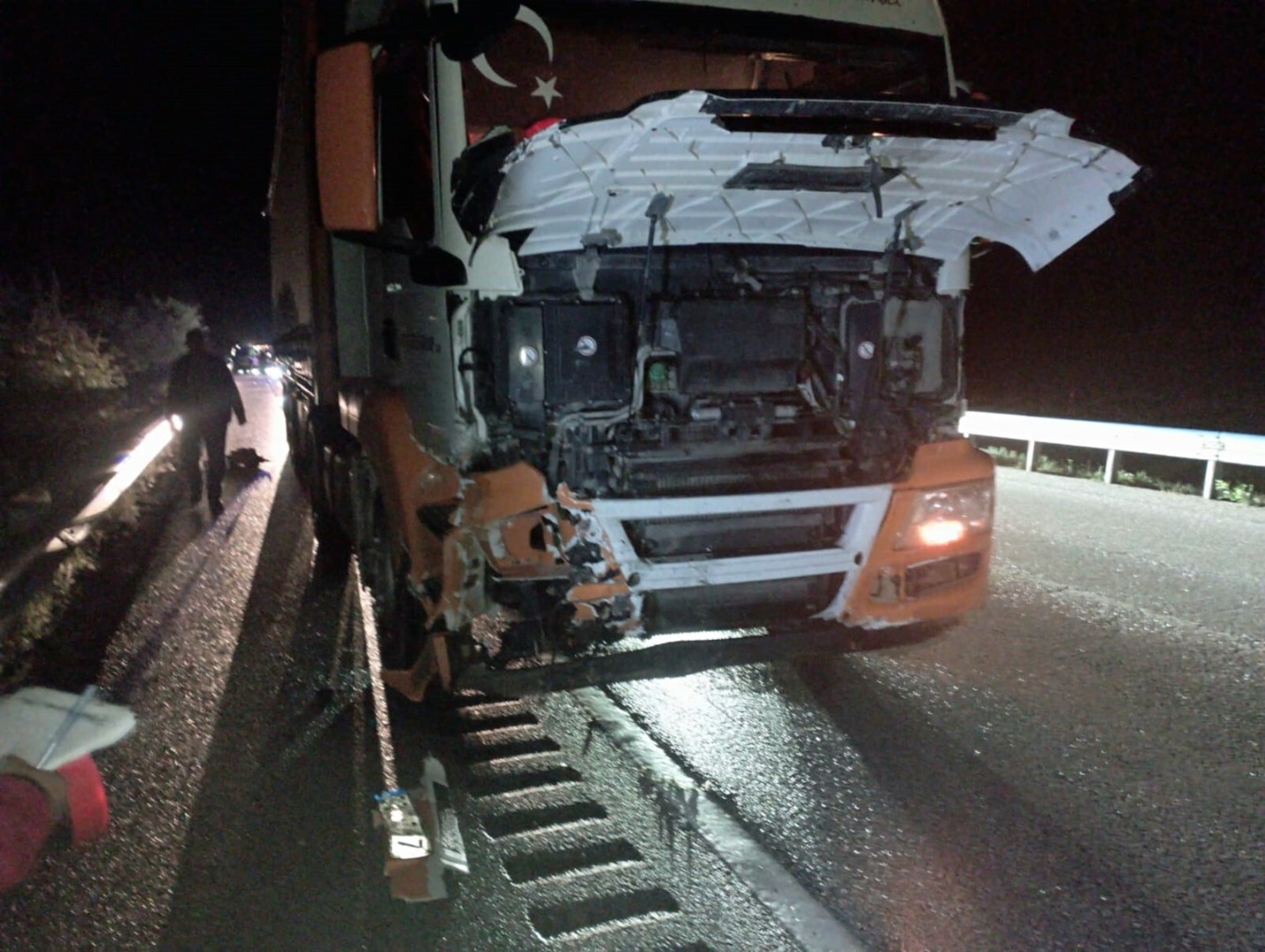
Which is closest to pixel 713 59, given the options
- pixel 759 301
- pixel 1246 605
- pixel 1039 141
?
pixel 759 301

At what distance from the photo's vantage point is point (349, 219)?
3535 millimetres

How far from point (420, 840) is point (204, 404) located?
7.10 m

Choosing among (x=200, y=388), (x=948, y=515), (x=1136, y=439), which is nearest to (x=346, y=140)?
(x=948, y=515)

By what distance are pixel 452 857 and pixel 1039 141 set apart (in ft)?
10.9

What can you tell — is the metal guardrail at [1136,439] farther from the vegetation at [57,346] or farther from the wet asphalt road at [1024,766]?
the vegetation at [57,346]

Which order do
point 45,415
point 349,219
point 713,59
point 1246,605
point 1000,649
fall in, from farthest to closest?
point 45,415 → point 1246,605 → point 1000,649 → point 713,59 → point 349,219

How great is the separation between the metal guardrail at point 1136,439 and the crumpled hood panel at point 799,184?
4371mm

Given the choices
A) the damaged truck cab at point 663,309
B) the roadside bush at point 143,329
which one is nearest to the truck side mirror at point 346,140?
the damaged truck cab at point 663,309

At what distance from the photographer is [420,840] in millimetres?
3100

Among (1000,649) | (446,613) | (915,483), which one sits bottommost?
(1000,649)

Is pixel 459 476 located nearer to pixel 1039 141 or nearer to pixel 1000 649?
pixel 1039 141

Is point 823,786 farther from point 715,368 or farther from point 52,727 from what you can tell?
point 52,727

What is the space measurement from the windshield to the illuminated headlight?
1.68 m

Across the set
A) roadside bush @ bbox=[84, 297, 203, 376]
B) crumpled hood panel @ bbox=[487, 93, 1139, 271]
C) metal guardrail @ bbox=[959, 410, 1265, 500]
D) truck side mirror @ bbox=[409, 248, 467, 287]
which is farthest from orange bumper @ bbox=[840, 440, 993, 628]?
roadside bush @ bbox=[84, 297, 203, 376]
